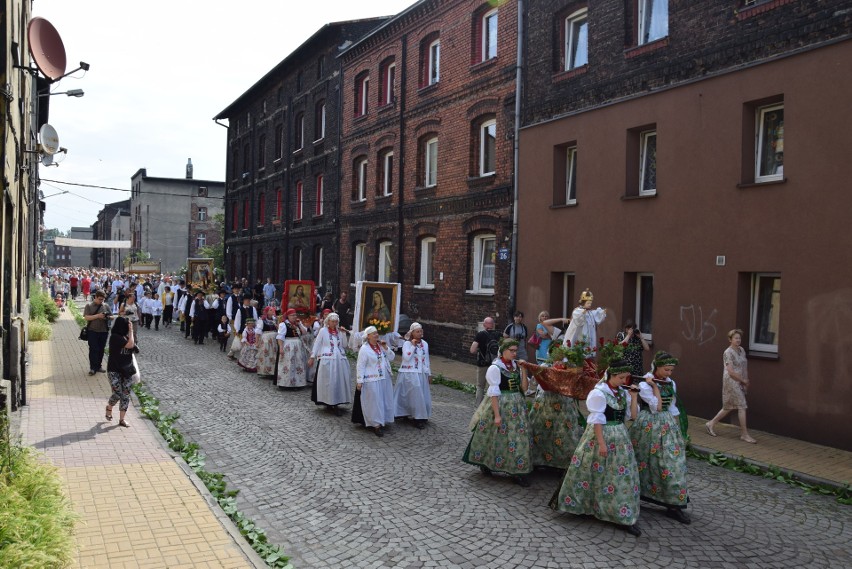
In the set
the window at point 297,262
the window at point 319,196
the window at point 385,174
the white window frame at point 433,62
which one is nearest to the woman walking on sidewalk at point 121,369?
the white window frame at point 433,62

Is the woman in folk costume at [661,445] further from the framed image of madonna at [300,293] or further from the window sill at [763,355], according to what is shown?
the framed image of madonna at [300,293]

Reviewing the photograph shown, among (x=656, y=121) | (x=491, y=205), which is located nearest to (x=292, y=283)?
(x=491, y=205)

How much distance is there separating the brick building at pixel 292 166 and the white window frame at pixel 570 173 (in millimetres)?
12664

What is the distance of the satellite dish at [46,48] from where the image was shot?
35.0 feet

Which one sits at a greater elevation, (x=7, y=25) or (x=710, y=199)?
(x=7, y=25)

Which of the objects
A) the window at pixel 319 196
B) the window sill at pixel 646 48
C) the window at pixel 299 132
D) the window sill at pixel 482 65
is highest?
the window at pixel 299 132

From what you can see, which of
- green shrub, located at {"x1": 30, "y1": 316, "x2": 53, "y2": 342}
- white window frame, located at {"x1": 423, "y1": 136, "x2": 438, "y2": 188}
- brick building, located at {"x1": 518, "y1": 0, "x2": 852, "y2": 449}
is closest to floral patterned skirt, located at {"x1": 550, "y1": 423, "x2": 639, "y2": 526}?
brick building, located at {"x1": 518, "y1": 0, "x2": 852, "y2": 449}

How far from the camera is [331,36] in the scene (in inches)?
1100

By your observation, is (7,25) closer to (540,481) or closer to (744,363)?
(540,481)

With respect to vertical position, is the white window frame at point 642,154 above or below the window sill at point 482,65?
below

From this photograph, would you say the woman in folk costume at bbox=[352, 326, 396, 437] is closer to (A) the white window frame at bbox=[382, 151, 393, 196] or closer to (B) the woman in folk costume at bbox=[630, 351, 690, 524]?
(B) the woman in folk costume at bbox=[630, 351, 690, 524]

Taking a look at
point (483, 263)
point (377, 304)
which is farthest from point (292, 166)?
point (377, 304)

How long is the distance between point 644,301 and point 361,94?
15.9m

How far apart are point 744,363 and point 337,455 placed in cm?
628
